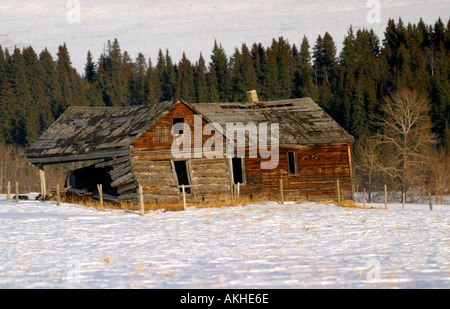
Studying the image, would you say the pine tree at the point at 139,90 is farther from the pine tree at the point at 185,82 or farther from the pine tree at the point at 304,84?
the pine tree at the point at 304,84

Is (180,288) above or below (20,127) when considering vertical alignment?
below

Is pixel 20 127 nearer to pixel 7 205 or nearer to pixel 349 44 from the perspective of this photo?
pixel 349 44

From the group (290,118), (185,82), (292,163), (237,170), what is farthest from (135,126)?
(185,82)

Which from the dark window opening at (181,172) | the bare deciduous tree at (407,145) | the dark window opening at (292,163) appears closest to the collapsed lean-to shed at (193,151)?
the dark window opening at (292,163)

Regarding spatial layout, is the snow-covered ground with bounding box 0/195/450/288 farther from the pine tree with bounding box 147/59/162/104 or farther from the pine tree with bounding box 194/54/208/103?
the pine tree with bounding box 147/59/162/104

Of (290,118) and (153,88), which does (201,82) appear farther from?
(290,118)

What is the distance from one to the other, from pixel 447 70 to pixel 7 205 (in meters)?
83.5

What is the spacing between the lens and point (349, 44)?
11875 cm

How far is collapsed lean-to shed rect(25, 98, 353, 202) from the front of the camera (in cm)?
2694

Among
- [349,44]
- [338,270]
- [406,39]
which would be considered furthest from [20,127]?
[338,270]

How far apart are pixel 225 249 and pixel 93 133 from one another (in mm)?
16569

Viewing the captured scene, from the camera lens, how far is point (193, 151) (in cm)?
2723

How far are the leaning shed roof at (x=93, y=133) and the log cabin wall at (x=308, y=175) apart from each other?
5293 mm

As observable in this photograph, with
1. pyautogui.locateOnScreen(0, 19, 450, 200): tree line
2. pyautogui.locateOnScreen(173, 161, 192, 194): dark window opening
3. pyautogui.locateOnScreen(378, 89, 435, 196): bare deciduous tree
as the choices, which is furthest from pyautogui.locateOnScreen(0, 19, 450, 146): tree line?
pyautogui.locateOnScreen(173, 161, 192, 194): dark window opening
